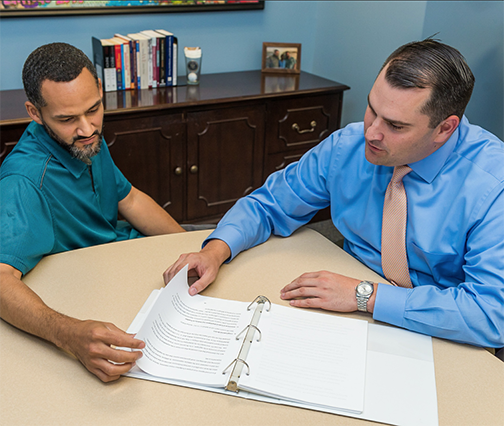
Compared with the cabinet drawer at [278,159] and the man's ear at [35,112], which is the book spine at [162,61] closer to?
the cabinet drawer at [278,159]

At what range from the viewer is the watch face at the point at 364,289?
4.07ft

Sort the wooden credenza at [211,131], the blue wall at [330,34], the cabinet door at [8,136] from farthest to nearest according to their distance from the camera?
1. the wooden credenza at [211,131]
2. the blue wall at [330,34]
3. the cabinet door at [8,136]

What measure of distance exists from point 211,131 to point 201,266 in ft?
5.28

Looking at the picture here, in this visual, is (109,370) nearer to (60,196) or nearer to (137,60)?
(60,196)

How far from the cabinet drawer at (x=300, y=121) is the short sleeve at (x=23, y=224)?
69.8 inches

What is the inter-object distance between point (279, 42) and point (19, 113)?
1.78 m

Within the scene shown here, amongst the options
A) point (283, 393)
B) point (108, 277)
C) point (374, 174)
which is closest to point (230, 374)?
point (283, 393)

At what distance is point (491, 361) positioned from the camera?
1118 millimetres

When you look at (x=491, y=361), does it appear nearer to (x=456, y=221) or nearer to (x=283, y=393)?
(x=456, y=221)

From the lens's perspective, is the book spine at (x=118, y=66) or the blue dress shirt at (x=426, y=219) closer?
the blue dress shirt at (x=426, y=219)

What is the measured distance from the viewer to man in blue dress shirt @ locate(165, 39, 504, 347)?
3.88ft

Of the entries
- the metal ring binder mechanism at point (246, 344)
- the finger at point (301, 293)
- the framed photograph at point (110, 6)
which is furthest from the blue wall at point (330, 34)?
the metal ring binder mechanism at point (246, 344)

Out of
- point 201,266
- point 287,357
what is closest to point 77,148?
point 201,266

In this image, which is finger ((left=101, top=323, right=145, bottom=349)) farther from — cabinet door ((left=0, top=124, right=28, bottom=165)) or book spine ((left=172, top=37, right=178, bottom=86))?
book spine ((left=172, top=37, right=178, bottom=86))
